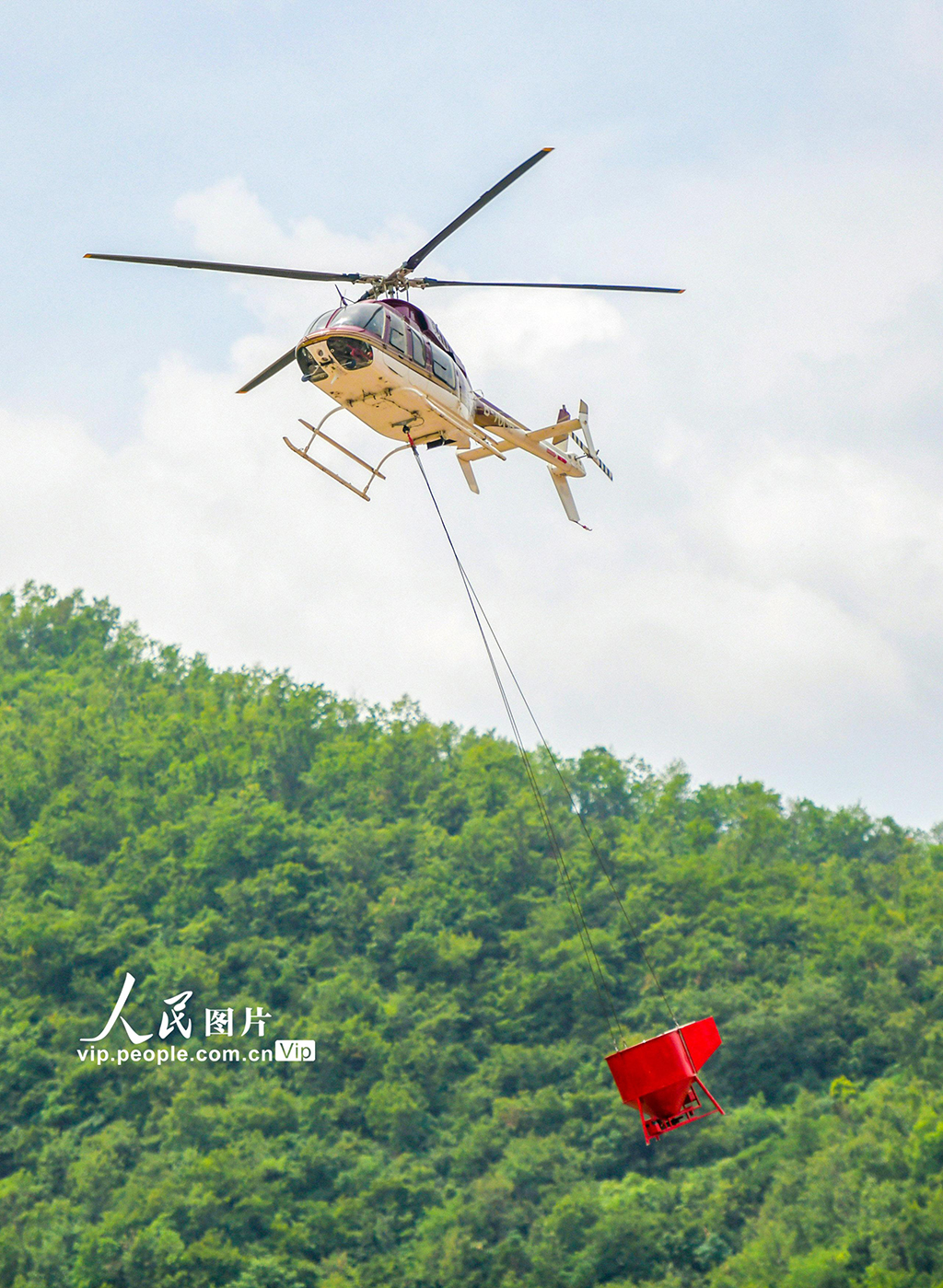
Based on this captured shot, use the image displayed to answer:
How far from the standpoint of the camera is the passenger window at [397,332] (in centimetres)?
1422

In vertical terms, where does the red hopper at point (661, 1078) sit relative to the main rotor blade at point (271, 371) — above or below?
below

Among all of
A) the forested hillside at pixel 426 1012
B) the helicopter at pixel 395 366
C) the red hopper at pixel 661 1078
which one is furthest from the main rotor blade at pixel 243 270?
the forested hillside at pixel 426 1012

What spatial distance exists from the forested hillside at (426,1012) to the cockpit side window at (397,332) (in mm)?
39035

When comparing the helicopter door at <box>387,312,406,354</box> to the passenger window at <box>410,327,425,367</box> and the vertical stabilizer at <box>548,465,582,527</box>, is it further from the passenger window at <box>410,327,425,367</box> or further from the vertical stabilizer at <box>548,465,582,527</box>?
the vertical stabilizer at <box>548,465,582,527</box>

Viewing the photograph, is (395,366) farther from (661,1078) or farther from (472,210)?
(661,1078)

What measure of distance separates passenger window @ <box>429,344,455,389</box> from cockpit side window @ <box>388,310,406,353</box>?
1.62 feet

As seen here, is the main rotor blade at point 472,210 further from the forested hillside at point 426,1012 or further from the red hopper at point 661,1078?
the forested hillside at point 426,1012

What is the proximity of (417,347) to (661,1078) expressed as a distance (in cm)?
713

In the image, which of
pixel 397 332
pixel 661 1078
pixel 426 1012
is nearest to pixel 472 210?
pixel 397 332

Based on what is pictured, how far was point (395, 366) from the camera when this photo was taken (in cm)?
1423

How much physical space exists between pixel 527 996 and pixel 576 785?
1656 cm

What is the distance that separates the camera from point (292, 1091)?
2341 inches

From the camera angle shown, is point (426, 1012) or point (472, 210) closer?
point (472, 210)

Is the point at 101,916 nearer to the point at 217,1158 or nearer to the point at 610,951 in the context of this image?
the point at 217,1158
